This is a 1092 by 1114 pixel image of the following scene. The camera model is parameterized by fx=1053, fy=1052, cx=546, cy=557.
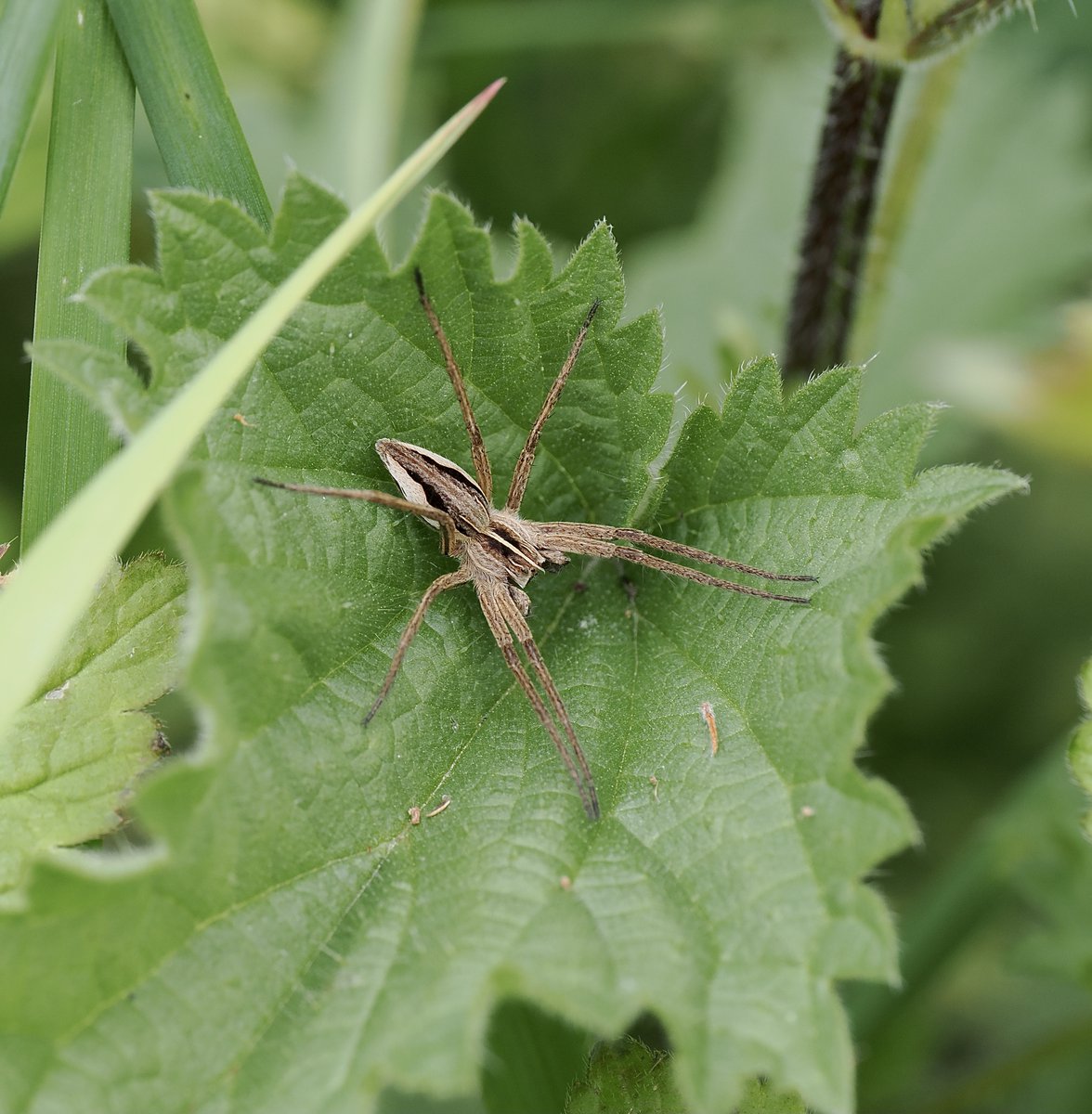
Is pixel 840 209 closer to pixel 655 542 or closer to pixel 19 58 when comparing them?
pixel 655 542

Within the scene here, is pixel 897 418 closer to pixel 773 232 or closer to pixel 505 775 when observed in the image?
pixel 505 775

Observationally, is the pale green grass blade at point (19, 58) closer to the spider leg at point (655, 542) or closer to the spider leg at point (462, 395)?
the spider leg at point (462, 395)

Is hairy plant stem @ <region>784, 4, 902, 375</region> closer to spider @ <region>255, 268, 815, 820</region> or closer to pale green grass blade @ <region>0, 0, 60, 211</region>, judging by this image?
spider @ <region>255, 268, 815, 820</region>

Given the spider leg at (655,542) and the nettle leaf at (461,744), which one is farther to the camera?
the spider leg at (655,542)

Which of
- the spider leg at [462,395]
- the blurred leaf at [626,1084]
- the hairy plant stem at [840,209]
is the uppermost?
the hairy plant stem at [840,209]

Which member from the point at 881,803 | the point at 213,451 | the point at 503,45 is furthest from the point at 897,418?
the point at 503,45

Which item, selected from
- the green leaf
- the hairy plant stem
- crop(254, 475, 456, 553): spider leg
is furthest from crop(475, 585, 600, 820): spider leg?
the hairy plant stem

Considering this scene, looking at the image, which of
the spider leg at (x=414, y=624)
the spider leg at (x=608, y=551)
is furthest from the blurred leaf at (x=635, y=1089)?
the spider leg at (x=608, y=551)
